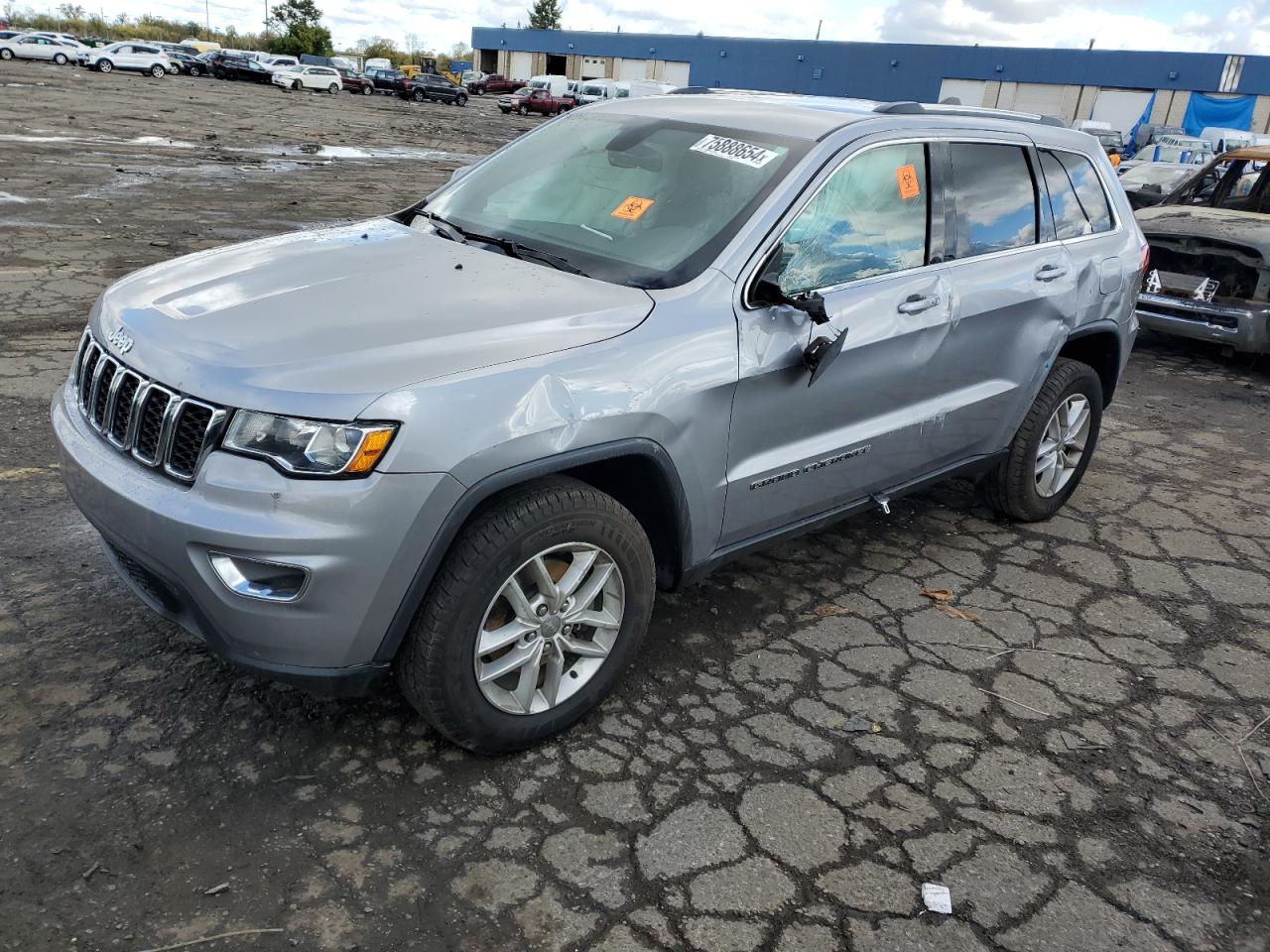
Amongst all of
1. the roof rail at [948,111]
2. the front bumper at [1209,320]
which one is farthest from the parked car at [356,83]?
the roof rail at [948,111]

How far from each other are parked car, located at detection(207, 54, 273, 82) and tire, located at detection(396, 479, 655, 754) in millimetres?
50444

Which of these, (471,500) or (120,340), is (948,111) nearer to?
(471,500)

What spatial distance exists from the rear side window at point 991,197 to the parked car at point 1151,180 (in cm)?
1199

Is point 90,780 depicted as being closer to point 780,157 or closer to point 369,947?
point 369,947

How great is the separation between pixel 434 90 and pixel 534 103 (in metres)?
5.25

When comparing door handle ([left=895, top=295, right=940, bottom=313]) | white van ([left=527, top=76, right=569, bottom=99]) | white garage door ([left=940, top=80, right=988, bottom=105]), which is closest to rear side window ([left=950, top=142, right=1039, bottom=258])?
door handle ([left=895, top=295, right=940, bottom=313])

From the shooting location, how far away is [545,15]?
9394 cm

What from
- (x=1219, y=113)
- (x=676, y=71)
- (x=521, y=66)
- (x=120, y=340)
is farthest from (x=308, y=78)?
(x=120, y=340)

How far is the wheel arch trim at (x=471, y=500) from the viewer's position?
253 cm

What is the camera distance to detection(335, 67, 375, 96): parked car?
48875mm

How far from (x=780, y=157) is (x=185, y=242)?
765 centimetres

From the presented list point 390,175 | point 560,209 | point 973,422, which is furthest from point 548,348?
point 390,175

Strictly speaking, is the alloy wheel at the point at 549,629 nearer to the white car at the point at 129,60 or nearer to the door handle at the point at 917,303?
the door handle at the point at 917,303

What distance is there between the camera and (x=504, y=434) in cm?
257
